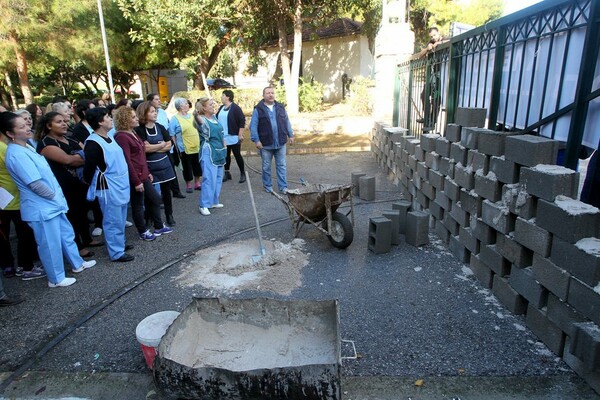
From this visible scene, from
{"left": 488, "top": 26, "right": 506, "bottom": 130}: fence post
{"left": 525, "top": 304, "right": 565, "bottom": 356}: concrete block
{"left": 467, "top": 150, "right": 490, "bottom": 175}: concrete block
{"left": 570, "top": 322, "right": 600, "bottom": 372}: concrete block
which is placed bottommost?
{"left": 525, "top": 304, "right": 565, "bottom": 356}: concrete block

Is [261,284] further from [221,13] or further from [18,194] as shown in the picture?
[221,13]

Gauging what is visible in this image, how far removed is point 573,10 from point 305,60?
26.5m

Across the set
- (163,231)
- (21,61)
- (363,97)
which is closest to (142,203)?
(163,231)

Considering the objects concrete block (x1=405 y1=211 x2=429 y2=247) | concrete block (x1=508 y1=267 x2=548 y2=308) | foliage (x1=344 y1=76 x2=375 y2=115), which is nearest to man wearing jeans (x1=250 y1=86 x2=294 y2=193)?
concrete block (x1=405 y1=211 x2=429 y2=247)

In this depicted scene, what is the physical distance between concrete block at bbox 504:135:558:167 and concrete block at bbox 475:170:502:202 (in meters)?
0.40

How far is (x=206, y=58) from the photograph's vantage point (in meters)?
22.8

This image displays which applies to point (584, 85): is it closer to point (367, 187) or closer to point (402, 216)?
point (402, 216)

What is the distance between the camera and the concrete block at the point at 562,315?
8.93 feet

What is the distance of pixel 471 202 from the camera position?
166 inches

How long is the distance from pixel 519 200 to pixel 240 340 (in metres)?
2.43

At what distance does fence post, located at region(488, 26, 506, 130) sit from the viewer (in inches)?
163

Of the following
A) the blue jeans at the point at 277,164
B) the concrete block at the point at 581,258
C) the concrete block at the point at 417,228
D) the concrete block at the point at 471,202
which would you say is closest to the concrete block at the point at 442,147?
the concrete block at the point at 471,202

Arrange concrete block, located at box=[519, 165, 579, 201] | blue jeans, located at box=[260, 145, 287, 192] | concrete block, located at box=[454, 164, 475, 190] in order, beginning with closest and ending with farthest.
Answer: concrete block, located at box=[519, 165, 579, 201]
concrete block, located at box=[454, 164, 475, 190]
blue jeans, located at box=[260, 145, 287, 192]

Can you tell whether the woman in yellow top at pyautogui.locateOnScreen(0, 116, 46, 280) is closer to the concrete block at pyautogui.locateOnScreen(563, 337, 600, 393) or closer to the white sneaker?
the white sneaker
